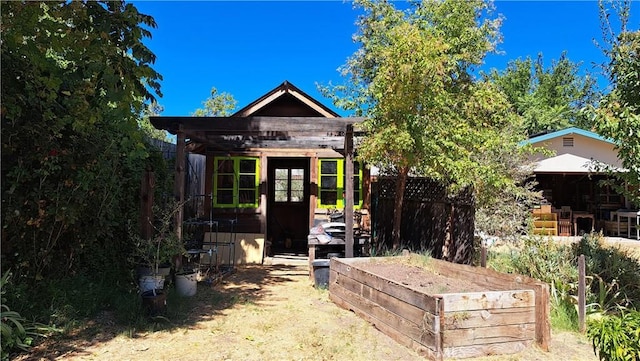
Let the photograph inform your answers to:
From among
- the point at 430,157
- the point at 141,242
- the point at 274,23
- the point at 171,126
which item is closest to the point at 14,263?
the point at 141,242

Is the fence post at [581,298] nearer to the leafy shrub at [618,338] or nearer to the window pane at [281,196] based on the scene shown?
the leafy shrub at [618,338]

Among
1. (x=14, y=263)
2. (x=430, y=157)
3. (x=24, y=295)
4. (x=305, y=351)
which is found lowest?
(x=305, y=351)

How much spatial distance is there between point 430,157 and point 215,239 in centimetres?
473

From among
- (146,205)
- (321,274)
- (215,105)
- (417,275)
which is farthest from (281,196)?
(215,105)

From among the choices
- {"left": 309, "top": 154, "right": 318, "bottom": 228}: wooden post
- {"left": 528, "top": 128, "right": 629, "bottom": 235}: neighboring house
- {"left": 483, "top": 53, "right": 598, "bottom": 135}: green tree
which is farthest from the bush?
{"left": 483, "top": 53, "right": 598, "bottom": 135}: green tree

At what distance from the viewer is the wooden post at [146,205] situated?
5108mm

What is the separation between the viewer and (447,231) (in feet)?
23.7

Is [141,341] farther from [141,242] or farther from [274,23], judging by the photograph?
[274,23]

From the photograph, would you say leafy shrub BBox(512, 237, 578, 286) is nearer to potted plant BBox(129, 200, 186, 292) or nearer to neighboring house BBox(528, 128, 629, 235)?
potted plant BBox(129, 200, 186, 292)

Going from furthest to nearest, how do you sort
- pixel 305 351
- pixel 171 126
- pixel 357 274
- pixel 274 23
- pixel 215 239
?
pixel 274 23, pixel 215 239, pixel 171 126, pixel 357 274, pixel 305 351

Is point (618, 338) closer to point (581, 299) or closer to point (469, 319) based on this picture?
point (469, 319)

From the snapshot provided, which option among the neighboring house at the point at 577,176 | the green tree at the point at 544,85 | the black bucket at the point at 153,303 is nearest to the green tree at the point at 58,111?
the black bucket at the point at 153,303

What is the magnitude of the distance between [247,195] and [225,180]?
58 cm

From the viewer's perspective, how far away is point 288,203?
36.8ft
